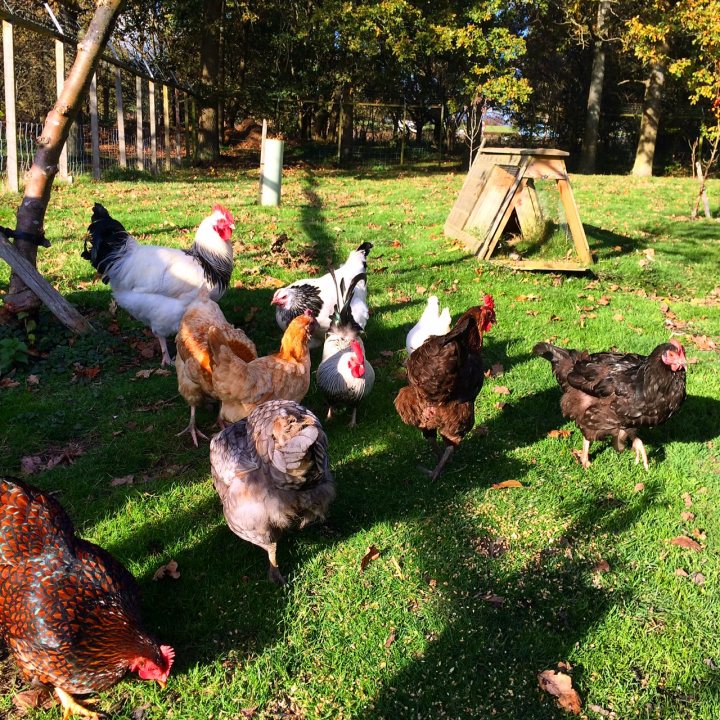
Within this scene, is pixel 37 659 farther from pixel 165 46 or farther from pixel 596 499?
pixel 165 46

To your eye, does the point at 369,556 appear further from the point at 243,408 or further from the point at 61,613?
the point at 61,613

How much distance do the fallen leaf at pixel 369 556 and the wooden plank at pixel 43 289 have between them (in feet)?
12.7

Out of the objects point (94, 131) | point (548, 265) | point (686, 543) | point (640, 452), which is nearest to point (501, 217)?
point (548, 265)

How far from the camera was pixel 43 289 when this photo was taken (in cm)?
534

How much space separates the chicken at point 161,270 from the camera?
5.31 m

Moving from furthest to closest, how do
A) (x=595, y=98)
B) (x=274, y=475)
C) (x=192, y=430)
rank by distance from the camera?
(x=595, y=98) < (x=192, y=430) < (x=274, y=475)

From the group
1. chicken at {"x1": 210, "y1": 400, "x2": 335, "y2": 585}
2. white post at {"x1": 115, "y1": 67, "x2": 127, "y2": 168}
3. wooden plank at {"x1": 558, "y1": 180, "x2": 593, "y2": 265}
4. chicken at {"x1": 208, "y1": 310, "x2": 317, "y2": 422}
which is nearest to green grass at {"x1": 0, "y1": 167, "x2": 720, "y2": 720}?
chicken at {"x1": 210, "y1": 400, "x2": 335, "y2": 585}

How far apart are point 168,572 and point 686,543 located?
10.2ft

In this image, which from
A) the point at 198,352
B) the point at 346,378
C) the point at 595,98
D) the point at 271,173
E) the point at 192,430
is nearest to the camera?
the point at 198,352

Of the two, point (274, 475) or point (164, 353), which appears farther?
point (164, 353)

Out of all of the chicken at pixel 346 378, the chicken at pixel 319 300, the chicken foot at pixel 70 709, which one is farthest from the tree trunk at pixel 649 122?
the chicken foot at pixel 70 709

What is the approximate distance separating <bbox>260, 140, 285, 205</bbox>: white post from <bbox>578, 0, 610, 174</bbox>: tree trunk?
14.2m

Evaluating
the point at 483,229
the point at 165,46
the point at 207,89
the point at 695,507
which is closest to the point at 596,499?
the point at 695,507

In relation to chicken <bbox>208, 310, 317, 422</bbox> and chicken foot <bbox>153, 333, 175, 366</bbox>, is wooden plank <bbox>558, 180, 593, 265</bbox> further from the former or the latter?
chicken foot <bbox>153, 333, 175, 366</bbox>
